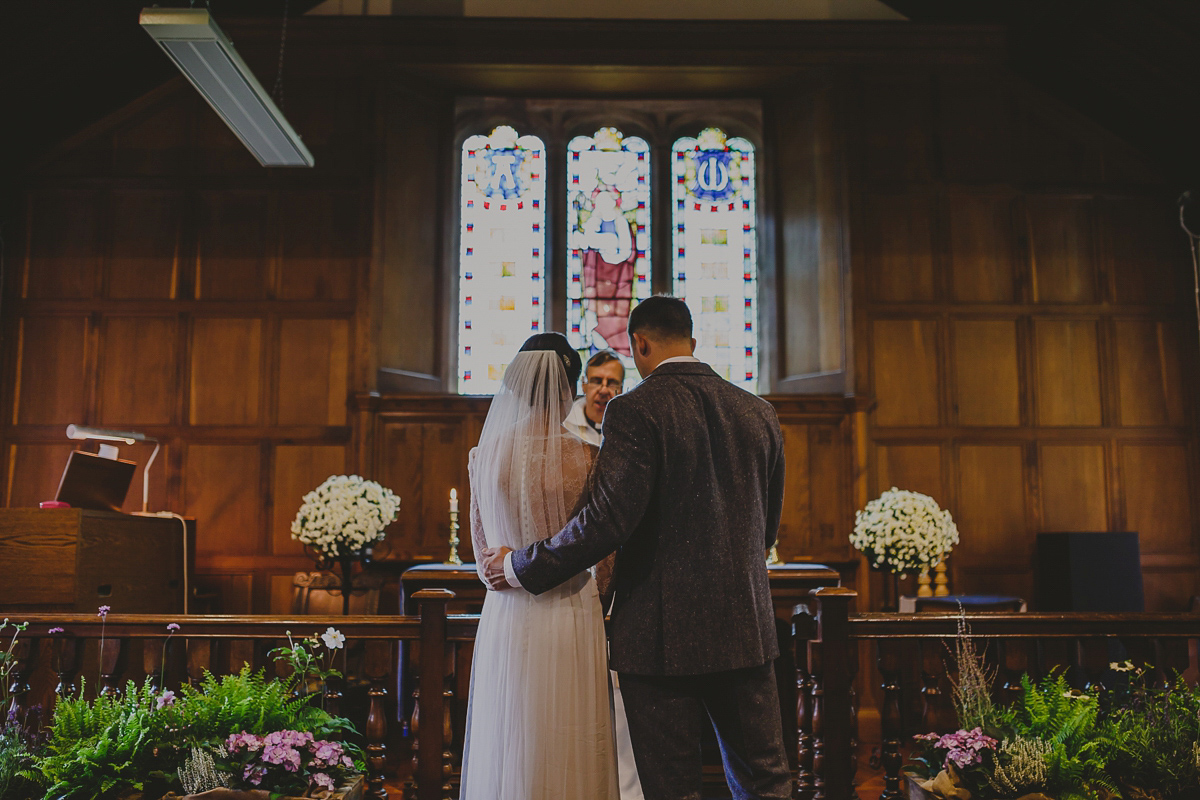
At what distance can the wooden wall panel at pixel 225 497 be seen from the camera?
631 cm

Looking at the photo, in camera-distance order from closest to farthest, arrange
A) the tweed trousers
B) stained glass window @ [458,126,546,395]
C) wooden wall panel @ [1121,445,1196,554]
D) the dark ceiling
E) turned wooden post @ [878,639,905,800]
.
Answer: the tweed trousers, turned wooden post @ [878,639,905,800], the dark ceiling, wooden wall panel @ [1121,445,1196,554], stained glass window @ [458,126,546,395]

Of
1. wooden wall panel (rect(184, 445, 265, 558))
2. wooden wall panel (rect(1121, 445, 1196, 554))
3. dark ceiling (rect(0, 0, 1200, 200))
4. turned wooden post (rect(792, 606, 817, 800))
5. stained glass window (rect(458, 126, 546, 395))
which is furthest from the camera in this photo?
stained glass window (rect(458, 126, 546, 395))

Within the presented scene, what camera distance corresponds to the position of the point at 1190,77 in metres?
6.02

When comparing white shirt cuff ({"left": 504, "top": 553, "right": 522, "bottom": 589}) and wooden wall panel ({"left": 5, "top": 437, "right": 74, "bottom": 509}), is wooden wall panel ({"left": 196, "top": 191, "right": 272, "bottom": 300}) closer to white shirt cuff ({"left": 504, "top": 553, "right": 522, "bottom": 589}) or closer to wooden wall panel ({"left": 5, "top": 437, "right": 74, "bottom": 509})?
wooden wall panel ({"left": 5, "top": 437, "right": 74, "bottom": 509})

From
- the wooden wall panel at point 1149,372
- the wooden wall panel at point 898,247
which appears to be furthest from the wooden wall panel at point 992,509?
the wooden wall panel at point 898,247

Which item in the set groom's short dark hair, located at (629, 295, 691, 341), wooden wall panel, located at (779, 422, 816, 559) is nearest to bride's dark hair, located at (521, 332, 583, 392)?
groom's short dark hair, located at (629, 295, 691, 341)

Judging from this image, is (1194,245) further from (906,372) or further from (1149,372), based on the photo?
(906,372)

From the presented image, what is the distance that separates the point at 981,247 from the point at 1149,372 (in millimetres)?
1451

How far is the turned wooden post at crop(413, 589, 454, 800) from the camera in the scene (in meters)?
3.15

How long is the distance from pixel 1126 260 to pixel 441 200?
498 cm

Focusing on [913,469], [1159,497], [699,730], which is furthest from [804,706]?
[1159,497]

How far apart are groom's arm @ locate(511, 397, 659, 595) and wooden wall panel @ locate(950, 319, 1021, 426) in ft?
15.3

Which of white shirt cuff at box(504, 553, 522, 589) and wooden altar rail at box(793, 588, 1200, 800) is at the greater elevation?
white shirt cuff at box(504, 553, 522, 589)

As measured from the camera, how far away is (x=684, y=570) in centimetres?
249
